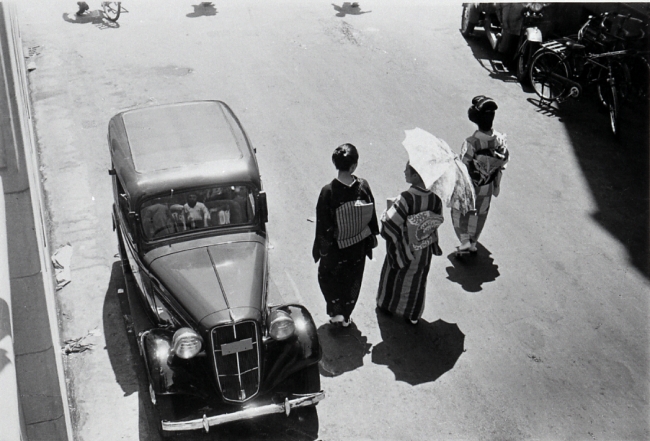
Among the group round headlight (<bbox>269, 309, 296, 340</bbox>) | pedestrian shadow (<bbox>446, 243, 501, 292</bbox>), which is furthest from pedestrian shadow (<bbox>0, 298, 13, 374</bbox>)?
pedestrian shadow (<bbox>446, 243, 501, 292</bbox>)

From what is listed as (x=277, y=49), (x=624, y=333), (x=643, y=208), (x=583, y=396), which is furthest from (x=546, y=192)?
(x=277, y=49)

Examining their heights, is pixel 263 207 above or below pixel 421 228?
above

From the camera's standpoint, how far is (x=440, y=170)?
6.39m

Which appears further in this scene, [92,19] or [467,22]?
[92,19]

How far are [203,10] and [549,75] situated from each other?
7665mm

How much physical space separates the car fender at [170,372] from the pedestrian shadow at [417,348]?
1.98 metres

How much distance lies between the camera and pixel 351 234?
6.75 m

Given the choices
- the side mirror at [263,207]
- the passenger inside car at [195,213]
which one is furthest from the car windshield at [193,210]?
the side mirror at [263,207]

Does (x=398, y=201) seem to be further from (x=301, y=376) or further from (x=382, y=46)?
(x=382, y=46)

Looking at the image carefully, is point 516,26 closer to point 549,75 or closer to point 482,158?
point 549,75

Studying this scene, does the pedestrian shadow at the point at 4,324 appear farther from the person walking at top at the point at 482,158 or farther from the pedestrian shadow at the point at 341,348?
the person walking at top at the point at 482,158

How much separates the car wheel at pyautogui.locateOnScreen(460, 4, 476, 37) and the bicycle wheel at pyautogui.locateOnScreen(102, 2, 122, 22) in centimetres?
717

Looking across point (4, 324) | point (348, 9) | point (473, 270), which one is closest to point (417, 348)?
point (473, 270)

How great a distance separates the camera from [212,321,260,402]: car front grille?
5695 millimetres
